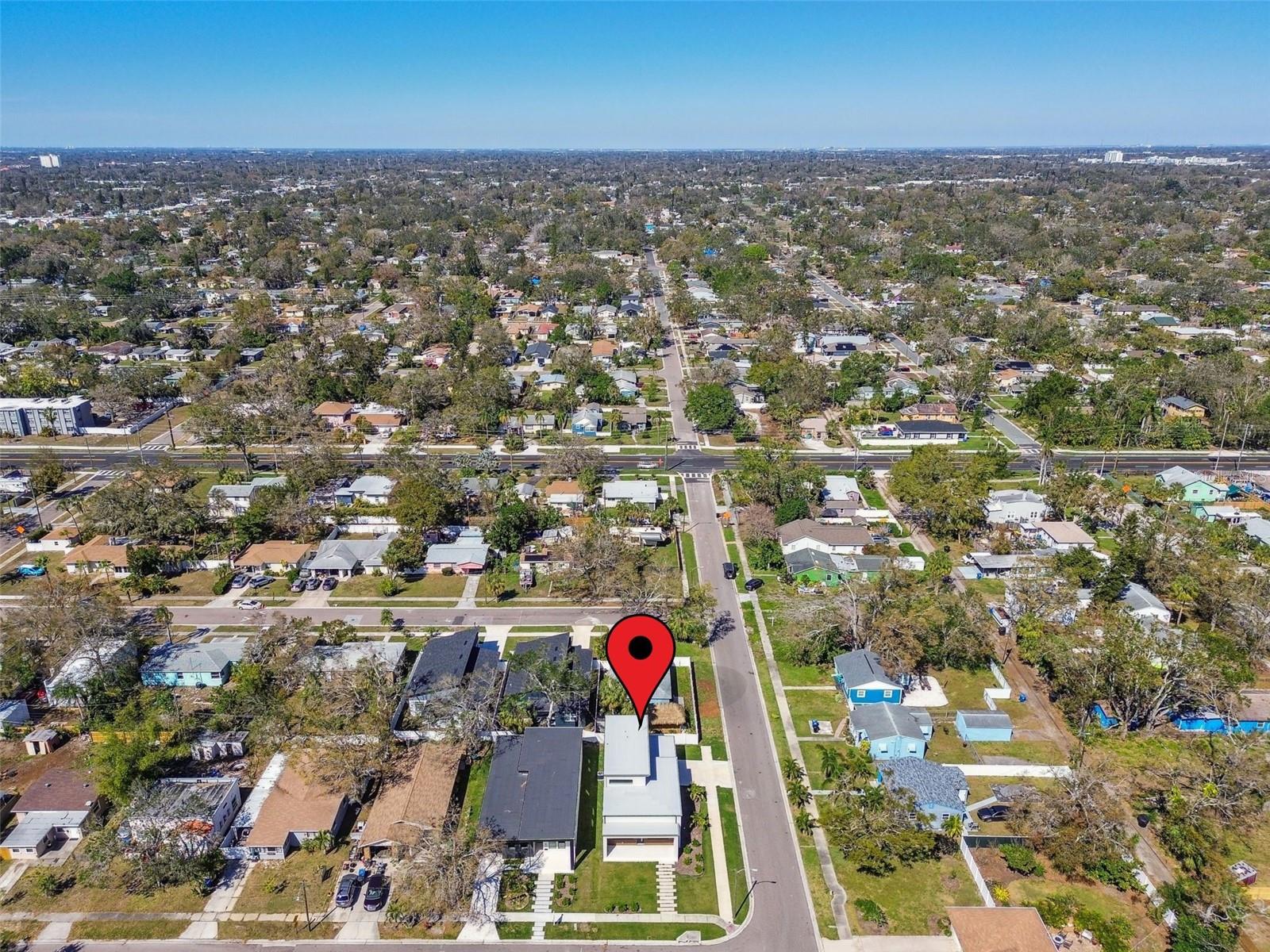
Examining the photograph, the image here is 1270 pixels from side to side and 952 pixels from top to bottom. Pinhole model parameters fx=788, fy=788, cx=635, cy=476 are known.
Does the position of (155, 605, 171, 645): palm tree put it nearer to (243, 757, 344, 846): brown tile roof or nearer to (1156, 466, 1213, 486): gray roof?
(243, 757, 344, 846): brown tile roof

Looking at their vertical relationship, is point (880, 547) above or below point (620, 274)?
below

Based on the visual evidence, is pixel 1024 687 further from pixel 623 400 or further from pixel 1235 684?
pixel 623 400

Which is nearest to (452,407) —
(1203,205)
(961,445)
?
(961,445)

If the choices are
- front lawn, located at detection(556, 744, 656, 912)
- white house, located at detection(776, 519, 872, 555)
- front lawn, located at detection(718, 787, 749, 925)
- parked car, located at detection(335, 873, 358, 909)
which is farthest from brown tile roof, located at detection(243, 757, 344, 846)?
white house, located at detection(776, 519, 872, 555)

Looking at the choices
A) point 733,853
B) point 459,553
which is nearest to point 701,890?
point 733,853

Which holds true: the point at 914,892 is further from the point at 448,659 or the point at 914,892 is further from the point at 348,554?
the point at 348,554

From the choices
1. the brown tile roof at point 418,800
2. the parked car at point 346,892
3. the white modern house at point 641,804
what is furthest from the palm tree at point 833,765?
the parked car at point 346,892
